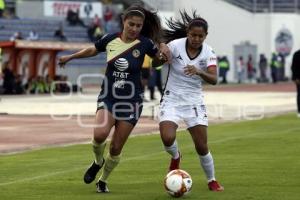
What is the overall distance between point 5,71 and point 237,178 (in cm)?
2709

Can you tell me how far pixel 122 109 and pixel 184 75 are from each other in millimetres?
823

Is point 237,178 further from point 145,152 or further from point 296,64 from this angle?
point 296,64

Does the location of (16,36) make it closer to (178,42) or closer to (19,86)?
(19,86)

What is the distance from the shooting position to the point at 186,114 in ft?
39.5

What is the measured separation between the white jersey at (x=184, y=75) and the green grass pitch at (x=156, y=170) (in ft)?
3.57

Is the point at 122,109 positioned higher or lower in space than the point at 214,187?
higher

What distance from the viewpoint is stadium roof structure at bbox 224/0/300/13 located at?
64.3 meters

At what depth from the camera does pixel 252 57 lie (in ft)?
211

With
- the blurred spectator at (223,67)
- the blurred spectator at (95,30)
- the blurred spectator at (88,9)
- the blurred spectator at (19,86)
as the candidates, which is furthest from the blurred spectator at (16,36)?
the blurred spectator at (223,67)

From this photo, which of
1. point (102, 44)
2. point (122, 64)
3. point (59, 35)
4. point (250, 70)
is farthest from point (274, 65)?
point (122, 64)

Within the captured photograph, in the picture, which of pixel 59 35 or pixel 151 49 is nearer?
pixel 151 49

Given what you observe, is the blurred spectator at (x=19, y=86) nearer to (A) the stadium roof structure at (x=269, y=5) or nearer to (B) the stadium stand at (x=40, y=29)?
(B) the stadium stand at (x=40, y=29)

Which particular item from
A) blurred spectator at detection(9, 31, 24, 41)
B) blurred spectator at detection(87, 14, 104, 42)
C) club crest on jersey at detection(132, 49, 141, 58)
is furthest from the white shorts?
blurred spectator at detection(87, 14, 104, 42)

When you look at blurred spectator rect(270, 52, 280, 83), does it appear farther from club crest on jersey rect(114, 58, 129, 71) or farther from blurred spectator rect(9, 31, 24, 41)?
club crest on jersey rect(114, 58, 129, 71)
